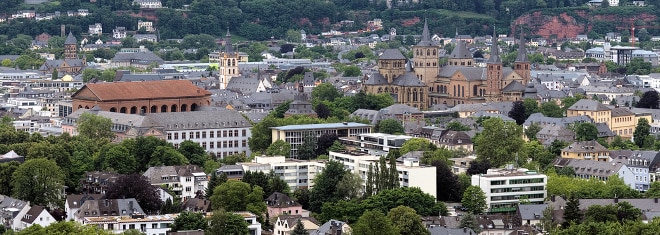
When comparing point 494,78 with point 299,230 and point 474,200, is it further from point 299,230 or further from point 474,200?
point 299,230

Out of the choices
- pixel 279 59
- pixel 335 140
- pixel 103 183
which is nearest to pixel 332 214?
pixel 103 183

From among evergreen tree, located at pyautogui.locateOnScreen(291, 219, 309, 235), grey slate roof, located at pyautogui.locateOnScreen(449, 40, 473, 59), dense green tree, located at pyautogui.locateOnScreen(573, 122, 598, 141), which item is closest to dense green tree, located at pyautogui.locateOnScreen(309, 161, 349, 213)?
evergreen tree, located at pyautogui.locateOnScreen(291, 219, 309, 235)

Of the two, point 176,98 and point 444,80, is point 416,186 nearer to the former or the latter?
point 176,98

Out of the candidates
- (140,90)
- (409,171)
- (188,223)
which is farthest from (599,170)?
(140,90)

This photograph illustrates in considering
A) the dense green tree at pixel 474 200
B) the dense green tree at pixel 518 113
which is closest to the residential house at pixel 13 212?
the dense green tree at pixel 474 200

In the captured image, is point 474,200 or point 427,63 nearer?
point 474,200

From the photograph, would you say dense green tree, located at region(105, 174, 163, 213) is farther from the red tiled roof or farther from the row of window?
the red tiled roof

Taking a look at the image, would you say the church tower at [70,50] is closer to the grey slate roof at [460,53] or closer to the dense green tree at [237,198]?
the grey slate roof at [460,53]
